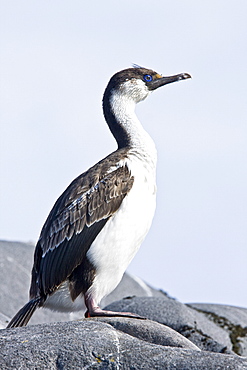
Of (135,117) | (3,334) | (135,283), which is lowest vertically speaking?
(135,283)

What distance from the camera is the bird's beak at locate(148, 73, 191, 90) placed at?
989 centimetres

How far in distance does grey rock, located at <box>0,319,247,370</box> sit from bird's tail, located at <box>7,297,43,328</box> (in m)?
1.87

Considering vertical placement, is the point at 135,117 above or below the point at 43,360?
above

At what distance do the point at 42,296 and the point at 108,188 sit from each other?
4.47ft

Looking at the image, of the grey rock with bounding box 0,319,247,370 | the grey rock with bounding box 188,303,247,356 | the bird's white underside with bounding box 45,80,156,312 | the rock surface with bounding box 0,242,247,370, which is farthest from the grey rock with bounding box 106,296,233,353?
the grey rock with bounding box 0,319,247,370

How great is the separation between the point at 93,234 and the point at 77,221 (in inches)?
9.6

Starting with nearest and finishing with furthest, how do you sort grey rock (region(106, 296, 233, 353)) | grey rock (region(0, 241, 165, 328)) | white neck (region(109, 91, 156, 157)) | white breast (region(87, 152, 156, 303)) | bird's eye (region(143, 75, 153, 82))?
white breast (region(87, 152, 156, 303)) → white neck (region(109, 91, 156, 157)) → bird's eye (region(143, 75, 153, 82)) → grey rock (region(106, 296, 233, 353)) → grey rock (region(0, 241, 165, 328))

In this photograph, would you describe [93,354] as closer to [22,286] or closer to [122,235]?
[122,235]

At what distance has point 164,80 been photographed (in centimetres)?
1001

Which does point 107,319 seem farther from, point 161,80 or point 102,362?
point 161,80

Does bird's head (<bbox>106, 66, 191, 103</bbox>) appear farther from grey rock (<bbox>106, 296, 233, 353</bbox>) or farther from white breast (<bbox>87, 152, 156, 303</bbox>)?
grey rock (<bbox>106, 296, 233, 353</bbox>)

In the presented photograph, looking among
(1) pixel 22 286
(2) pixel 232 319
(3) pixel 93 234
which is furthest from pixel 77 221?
(1) pixel 22 286

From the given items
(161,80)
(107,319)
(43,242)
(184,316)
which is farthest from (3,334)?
(184,316)

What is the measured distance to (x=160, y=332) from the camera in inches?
289
